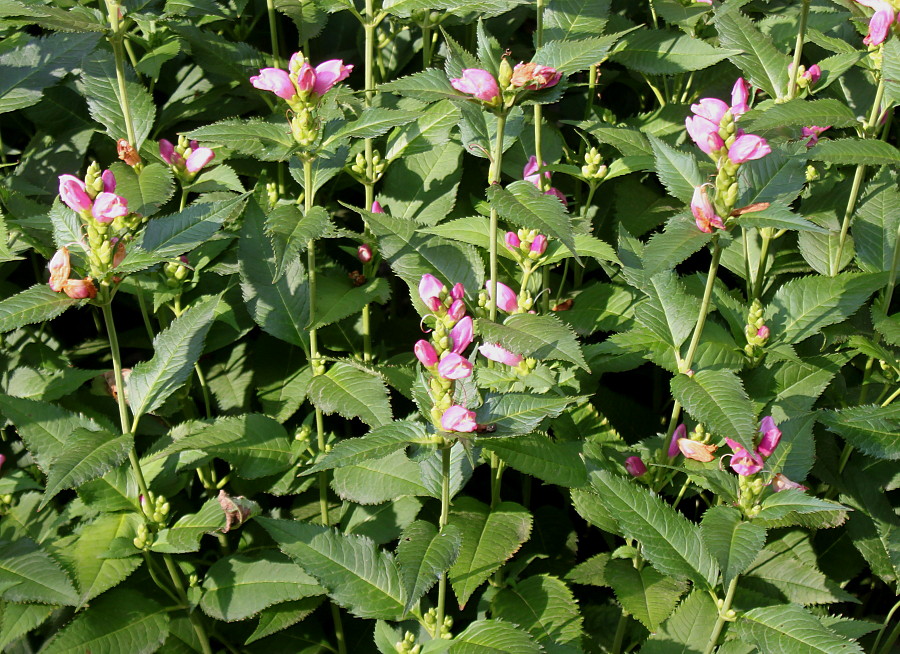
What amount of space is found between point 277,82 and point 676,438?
138cm

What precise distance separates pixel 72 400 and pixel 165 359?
662mm

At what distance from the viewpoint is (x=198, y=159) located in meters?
2.54

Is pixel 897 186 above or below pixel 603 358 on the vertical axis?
above

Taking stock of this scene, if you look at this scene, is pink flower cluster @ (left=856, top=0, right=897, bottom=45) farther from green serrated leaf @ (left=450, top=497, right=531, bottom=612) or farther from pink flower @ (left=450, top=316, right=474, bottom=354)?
green serrated leaf @ (left=450, top=497, right=531, bottom=612)

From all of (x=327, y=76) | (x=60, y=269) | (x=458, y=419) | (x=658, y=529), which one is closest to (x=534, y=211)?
(x=458, y=419)

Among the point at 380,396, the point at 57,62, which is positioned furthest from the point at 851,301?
the point at 57,62

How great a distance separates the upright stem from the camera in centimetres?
243

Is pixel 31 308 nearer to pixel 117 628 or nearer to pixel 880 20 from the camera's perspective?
pixel 117 628

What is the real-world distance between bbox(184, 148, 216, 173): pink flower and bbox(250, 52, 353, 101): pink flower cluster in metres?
0.40

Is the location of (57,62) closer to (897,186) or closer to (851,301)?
(851,301)

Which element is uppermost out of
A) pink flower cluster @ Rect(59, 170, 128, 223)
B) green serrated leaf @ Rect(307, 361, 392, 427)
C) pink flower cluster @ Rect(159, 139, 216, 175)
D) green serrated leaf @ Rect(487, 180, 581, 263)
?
pink flower cluster @ Rect(59, 170, 128, 223)

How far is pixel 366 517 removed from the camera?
8.07 ft

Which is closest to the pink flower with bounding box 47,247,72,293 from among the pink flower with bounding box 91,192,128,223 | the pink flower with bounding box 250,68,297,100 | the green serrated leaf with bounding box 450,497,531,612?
the pink flower with bounding box 91,192,128,223

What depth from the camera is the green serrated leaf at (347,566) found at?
6.51 ft
